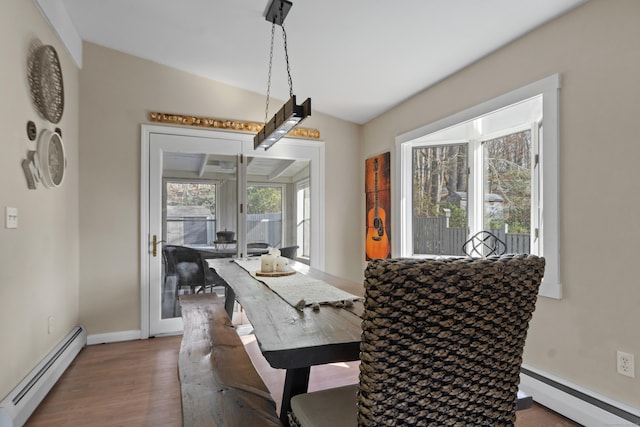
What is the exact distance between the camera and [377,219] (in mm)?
4102

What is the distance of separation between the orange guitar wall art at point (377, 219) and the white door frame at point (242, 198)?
545 millimetres

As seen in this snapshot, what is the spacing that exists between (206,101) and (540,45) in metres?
2.96

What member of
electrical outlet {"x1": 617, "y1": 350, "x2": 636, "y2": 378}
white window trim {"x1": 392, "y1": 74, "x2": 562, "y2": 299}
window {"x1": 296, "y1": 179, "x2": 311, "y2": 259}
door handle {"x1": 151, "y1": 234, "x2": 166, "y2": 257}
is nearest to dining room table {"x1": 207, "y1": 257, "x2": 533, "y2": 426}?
electrical outlet {"x1": 617, "y1": 350, "x2": 636, "y2": 378}

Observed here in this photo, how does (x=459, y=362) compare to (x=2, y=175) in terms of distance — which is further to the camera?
(x=2, y=175)

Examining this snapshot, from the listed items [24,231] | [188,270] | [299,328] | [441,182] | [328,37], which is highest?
[328,37]

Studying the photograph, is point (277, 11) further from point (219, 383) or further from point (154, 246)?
point (154, 246)

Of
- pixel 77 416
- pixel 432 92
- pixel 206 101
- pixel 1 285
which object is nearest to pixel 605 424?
pixel 432 92

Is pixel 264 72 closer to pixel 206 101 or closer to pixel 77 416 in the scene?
pixel 206 101

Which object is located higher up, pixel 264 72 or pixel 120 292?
pixel 264 72

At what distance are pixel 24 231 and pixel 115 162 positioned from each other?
1381 millimetres

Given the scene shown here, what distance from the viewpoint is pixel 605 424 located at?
74.2 inches

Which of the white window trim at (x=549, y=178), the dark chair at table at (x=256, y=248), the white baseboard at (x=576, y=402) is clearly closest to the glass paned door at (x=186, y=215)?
the dark chair at table at (x=256, y=248)

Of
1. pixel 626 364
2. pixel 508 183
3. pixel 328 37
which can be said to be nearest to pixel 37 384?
pixel 328 37

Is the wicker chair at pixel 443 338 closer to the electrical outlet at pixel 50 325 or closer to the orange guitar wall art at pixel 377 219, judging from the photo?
the electrical outlet at pixel 50 325
